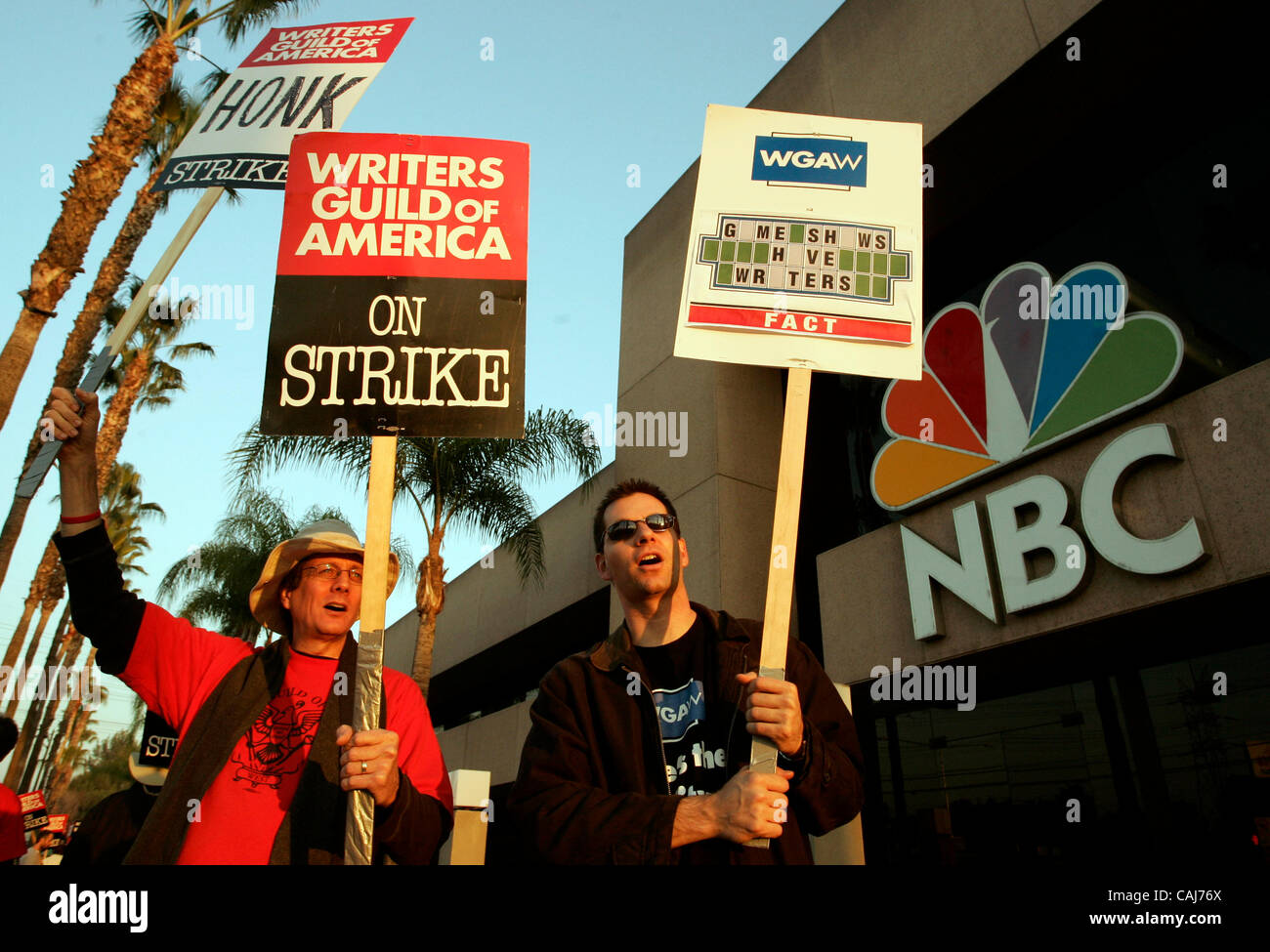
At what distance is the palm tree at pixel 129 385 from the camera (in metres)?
15.4

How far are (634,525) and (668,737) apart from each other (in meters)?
0.70

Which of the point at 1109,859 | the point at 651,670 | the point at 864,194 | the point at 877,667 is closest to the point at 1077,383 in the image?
the point at 877,667

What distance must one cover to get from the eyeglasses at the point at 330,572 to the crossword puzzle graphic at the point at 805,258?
161 centimetres

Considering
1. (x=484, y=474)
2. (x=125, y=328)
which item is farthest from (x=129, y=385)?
(x=125, y=328)

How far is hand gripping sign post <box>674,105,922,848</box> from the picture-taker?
2668 millimetres

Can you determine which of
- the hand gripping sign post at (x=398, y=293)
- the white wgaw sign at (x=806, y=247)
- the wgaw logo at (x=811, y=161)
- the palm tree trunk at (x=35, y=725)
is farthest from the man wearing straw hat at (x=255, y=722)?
the palm tree trunk at (x=35, y=725)

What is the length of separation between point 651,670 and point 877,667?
6.44 meters

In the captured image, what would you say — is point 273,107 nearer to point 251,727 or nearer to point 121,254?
point 251,727

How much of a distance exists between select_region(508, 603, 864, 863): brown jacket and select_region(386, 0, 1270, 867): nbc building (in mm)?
2551

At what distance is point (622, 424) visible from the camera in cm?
1281

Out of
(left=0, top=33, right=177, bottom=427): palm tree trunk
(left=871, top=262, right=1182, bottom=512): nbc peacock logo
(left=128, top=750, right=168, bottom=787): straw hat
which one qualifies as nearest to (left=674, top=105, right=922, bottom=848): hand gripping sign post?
(left=128, top=750, right=168, bottom=787): straw hat

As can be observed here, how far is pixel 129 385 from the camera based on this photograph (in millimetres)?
16797

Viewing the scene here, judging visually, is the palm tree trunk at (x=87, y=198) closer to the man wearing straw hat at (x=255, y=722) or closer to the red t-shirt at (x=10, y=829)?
the red t-shirt at (x=10, y=829)

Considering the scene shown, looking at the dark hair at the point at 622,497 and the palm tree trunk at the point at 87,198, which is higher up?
the palm tree trunk at the point at 87,198
